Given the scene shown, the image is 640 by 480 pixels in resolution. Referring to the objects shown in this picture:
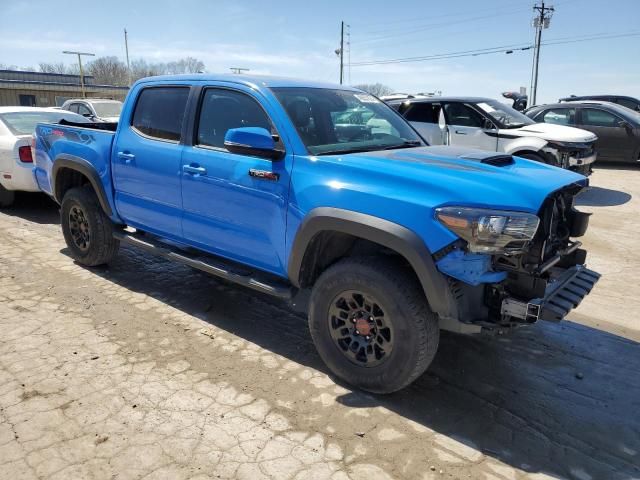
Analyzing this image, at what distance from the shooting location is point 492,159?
3.38m

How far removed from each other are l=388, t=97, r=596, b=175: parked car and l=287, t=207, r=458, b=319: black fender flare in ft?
18.1

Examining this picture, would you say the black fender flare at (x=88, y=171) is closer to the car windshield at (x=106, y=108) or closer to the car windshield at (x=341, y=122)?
the car windshield at (x=341, y=122)

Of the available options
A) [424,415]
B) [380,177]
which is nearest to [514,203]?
[380,177]

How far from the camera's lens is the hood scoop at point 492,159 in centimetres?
336

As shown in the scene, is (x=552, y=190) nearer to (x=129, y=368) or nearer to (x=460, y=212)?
(x=460, y=212)

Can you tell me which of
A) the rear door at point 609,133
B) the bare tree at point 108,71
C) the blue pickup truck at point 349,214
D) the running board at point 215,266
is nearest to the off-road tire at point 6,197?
the running board at point 215,266

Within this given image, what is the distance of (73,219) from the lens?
5398 millimetres

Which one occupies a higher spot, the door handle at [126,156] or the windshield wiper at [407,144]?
the windshield wiper at [407,144]

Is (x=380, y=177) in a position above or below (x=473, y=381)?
above

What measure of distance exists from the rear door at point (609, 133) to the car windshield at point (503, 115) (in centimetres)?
389

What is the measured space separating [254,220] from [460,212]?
1481 mm

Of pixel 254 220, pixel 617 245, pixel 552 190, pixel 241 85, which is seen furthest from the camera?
pixel 617 245

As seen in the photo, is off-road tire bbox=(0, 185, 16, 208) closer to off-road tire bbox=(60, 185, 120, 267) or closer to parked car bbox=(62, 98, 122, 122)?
off-road tire bbox=(60, 185, 120, 267)

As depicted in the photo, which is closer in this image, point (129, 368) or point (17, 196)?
point (129, 368)
